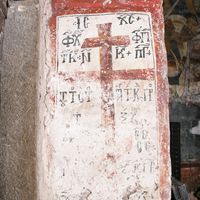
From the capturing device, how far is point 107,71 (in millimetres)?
1460

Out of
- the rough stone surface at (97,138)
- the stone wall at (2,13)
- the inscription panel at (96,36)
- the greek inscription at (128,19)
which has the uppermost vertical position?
the stone wall at (2,13)

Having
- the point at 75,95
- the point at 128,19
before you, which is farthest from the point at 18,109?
the point at 128,19

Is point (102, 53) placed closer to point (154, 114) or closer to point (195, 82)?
point (154, 114)

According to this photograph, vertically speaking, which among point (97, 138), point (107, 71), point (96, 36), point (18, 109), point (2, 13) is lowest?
point (97, 138)

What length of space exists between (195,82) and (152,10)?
353 cm

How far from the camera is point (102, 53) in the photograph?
4.85 feet

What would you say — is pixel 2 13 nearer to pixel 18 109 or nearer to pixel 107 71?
pixel 18 109

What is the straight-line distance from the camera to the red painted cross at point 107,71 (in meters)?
1.44

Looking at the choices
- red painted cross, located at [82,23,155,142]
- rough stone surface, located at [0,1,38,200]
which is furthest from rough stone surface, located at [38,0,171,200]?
rough stone surface, located at [0,1,38,200]

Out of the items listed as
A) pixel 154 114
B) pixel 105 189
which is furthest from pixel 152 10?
pixel 105 189

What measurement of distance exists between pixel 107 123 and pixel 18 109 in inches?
18.5

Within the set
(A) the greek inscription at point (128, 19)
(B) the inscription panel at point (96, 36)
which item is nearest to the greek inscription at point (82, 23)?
(B) the inscription panel at point (96, 36)

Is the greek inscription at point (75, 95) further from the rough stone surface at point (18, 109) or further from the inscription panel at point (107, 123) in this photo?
the rough stone surface at point (18, 109)

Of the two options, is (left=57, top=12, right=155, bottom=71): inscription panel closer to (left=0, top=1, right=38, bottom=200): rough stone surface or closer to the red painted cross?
the red painted cross
